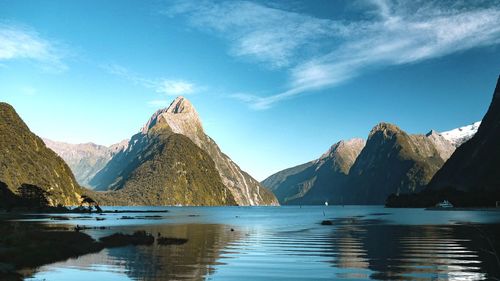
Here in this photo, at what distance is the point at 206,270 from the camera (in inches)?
1640

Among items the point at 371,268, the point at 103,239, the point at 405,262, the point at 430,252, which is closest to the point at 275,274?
the point at 371,268

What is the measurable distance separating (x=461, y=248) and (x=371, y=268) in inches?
942

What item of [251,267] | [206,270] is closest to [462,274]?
[251,267]

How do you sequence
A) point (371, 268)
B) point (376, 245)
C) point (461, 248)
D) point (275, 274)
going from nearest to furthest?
point (275, 274) < point (371, 268) < point (461, 248) < point (376, 245)

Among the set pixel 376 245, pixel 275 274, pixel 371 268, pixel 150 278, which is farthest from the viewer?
Result: pixel 376 245

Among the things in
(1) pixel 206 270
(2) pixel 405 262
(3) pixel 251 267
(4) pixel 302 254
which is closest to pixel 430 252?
(2) pixel 405 262

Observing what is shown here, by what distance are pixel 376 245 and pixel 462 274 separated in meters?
26.9

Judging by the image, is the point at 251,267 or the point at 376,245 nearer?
A: the point at 251,267

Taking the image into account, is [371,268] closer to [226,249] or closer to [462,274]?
[462,274]

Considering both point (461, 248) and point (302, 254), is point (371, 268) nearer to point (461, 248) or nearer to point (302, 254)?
point (302, 254)

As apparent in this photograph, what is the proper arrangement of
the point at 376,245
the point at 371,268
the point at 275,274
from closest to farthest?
the point at 275,274 → the point at 371,268 → the point at 376,245

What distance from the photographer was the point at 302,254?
180 feet

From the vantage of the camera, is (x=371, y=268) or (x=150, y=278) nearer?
(x=150, y=278)

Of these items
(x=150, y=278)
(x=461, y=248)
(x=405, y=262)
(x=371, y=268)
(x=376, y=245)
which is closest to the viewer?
(x=150, y=278)
